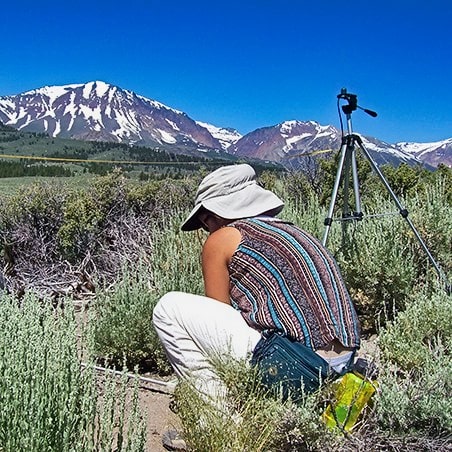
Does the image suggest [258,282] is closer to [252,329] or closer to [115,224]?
[252,329]

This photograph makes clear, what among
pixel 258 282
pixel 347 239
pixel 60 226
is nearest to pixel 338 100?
pixel 347 239

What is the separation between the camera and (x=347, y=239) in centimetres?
407

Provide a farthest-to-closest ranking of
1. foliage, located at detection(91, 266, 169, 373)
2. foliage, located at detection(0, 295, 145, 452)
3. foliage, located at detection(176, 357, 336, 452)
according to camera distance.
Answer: foliage, located at detection(91, 266, 169, 373) → foliage, located at detection(176, 357, 336, 452) → foliage, located at detection(0, 295, 145, 452)

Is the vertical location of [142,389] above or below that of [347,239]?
below

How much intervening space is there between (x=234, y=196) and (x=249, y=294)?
1.44 feet

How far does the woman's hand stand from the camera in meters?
2.37

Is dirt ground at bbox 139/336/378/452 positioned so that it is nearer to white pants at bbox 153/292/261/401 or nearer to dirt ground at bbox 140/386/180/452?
dirt ground at bbox 140/386/180/452

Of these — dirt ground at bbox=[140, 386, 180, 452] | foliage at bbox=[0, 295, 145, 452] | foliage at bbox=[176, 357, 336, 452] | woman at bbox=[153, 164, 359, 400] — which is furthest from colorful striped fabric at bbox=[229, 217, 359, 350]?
foliage at bbox=[0, 295, 145, 452]

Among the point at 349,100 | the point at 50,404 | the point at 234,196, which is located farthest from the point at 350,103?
the point at 50,404

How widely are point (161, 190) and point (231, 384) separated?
5122 millimetres

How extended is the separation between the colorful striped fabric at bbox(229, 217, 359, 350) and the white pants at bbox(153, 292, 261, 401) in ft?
0.26

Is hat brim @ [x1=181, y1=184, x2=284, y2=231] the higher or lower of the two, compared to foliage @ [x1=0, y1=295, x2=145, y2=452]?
higher

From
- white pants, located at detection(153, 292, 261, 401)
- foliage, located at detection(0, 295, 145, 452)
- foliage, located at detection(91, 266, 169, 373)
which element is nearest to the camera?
foliage, located at detection(0, 295, 145, 452)

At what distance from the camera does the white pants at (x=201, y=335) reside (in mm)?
2312
